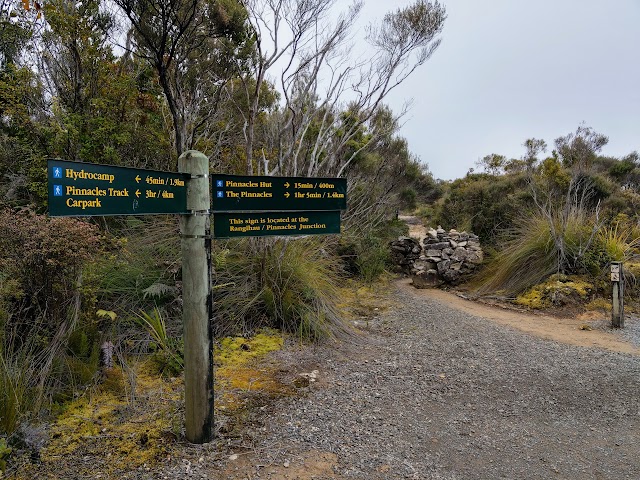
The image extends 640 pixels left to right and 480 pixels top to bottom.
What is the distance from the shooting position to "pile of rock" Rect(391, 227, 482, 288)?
1053cm

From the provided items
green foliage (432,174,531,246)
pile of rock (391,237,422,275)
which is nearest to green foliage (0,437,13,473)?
pile of rock (391,237,422,275)

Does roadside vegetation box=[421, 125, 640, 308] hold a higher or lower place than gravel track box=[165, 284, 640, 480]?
higher

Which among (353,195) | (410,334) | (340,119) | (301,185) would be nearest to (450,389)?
(410,334)

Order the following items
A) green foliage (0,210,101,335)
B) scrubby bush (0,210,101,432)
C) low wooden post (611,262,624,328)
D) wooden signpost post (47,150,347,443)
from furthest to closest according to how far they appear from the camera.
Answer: low wooden post (611,262,624,328)
green foliage (0,210,101,335)
scrubby bush (0,210,101,432)
wooden signpost post (47,150,347,443)

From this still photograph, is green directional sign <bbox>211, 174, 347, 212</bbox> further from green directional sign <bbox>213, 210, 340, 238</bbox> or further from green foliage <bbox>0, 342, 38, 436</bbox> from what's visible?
green foliage <bbox>0, 342, 38, 436</bbox>

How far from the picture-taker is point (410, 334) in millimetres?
6082

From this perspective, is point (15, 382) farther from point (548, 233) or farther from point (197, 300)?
point (548, 233)

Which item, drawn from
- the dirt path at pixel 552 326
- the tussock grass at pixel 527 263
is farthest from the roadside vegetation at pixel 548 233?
the dirt path at pixel 552 326

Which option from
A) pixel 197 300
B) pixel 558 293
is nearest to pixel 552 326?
pixel 558 293

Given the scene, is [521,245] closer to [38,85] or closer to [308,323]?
[308,323]

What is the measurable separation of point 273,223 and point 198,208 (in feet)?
1.89

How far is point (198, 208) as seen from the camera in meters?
2.86

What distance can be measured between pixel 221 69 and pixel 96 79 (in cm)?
218

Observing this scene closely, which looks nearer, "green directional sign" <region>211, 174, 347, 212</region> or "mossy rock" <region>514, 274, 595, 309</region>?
"green directional sign" <region>211, 174, 347, 212</region>
